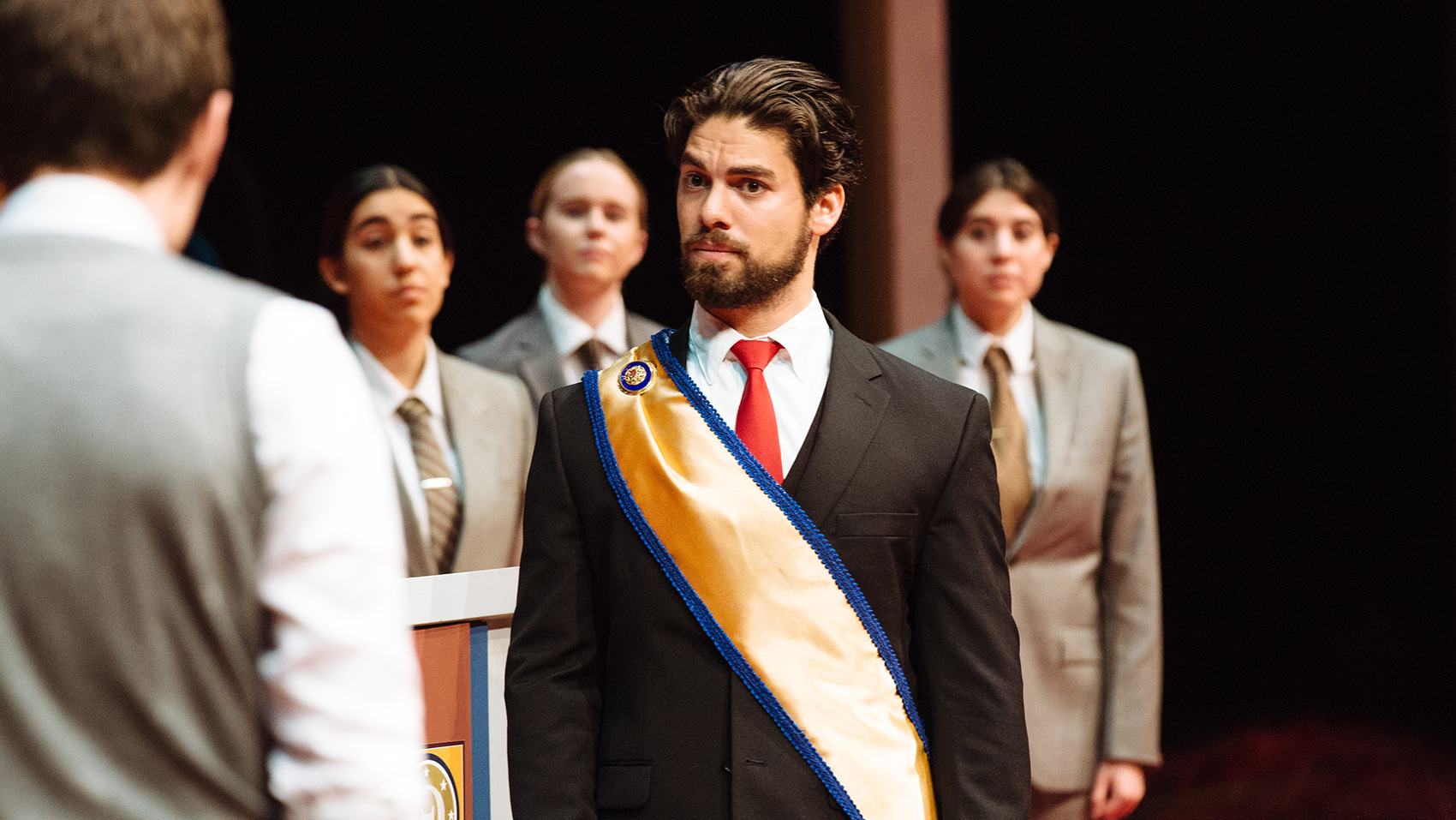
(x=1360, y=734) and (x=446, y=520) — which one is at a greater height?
(x=446, y=520)

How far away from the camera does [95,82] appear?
3.19 ft

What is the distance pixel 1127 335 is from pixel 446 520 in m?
2.12

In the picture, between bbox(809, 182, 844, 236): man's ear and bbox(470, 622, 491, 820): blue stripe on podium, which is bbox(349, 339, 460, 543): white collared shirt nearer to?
bbox(470, 622, 491, 820): blue stripe on podium

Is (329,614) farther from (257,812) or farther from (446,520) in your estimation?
(446,520)

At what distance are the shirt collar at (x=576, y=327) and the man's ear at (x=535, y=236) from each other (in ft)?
0.26

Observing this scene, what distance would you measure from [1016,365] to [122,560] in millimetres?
2289

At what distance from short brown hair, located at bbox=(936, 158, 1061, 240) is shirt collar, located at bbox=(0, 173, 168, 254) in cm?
224

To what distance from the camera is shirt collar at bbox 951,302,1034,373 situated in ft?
9.72

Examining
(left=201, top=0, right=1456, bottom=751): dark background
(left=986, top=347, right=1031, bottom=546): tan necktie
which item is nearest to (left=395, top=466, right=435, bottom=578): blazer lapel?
(left=986, top=347, right=1031, bottom=546): tan necktie

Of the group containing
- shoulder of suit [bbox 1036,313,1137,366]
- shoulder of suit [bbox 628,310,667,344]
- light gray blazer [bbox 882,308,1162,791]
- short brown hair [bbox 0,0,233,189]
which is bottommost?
light gray blazer [bbox 882,308,1162,791]

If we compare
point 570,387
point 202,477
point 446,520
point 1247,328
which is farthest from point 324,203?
point 1247,328

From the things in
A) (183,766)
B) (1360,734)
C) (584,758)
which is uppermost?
(183,766)

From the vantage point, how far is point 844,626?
159 cm

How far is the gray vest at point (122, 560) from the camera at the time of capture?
910 millimetres
